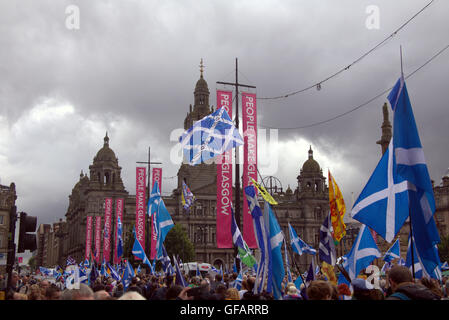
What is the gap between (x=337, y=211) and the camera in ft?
46.1

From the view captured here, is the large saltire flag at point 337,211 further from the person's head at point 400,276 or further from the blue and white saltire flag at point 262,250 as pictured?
the person's head at point 400,276

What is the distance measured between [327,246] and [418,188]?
17.9 ft

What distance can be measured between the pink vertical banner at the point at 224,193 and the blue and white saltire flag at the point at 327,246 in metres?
9.18

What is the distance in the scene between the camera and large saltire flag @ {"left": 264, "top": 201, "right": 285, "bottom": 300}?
9.50m

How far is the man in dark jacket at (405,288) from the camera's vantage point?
18.1 feet

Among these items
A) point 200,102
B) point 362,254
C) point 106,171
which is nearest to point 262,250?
point 362,254

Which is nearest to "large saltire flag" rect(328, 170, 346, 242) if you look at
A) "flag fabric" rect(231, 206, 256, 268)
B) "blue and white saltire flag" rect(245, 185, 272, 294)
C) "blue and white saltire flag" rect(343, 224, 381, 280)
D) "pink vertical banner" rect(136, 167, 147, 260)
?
"blue and white saltire flag" rect(343, 224, 381, 280)

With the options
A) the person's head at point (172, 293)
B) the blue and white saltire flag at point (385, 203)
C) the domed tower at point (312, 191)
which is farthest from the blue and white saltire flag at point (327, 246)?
the domed tower at point (312, 191)

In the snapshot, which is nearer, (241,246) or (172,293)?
(172,293)

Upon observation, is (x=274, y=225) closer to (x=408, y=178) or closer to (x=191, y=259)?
(x=408, y=178)

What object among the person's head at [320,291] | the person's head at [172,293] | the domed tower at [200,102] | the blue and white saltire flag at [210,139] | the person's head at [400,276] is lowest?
the person's head at [172,293]

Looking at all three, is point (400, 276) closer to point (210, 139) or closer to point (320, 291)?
point (320, 291)

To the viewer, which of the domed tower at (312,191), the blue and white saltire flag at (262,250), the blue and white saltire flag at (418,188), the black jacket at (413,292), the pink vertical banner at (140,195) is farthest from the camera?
the domed tower at (312,191)
